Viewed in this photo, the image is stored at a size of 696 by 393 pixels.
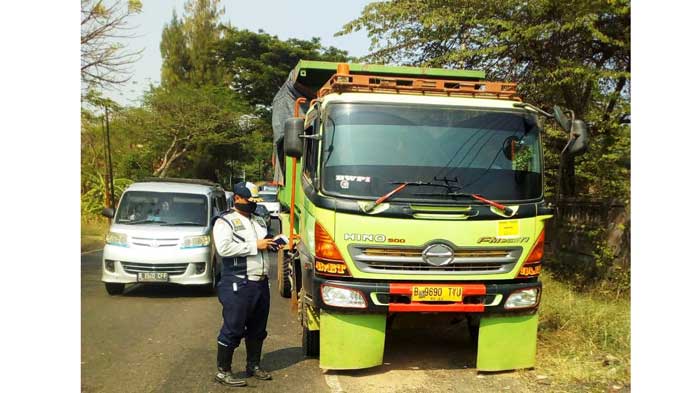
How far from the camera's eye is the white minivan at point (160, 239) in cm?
942

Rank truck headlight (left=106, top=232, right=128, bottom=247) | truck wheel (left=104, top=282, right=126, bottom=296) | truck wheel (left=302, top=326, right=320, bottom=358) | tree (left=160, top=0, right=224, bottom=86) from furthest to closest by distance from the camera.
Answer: tree (left=160, top=0, right=224, bottom=86) < truck wheel (left=104, top=282, right=126, bottom=296) < truck headlight (left=106, top=232, right=128, bottom=247) < truck wheel (left=302, top=326, right=320, bottom=358)

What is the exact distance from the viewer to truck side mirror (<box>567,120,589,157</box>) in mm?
5898

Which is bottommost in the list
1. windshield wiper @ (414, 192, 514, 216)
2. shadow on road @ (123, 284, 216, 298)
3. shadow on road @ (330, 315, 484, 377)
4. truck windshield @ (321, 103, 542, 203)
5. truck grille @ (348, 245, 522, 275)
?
shadow on road @ (330, 315, 484, 377)

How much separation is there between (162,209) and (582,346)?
21.8 ft

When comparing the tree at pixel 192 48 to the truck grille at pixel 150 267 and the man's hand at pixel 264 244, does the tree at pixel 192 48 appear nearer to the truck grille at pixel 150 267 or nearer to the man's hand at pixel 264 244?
the truck grille at pixel 150 267

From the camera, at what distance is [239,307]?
5.46 meters

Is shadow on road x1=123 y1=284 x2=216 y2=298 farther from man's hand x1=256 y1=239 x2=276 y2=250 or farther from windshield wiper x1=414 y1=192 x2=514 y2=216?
windshield wiper x1=414 y1=192 x2=514 y2=216

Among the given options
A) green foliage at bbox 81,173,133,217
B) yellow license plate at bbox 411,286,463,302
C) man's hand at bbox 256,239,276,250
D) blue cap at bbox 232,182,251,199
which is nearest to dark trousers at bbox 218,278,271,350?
man's hand at bbox 256,239,276,250

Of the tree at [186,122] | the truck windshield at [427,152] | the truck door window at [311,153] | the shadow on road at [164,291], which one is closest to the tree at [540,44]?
the truck windshield at [427,152]

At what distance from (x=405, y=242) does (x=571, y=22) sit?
6.03 metres

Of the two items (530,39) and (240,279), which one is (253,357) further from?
(530,39)

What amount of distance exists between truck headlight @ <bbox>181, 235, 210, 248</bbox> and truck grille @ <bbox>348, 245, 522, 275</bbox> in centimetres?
481
